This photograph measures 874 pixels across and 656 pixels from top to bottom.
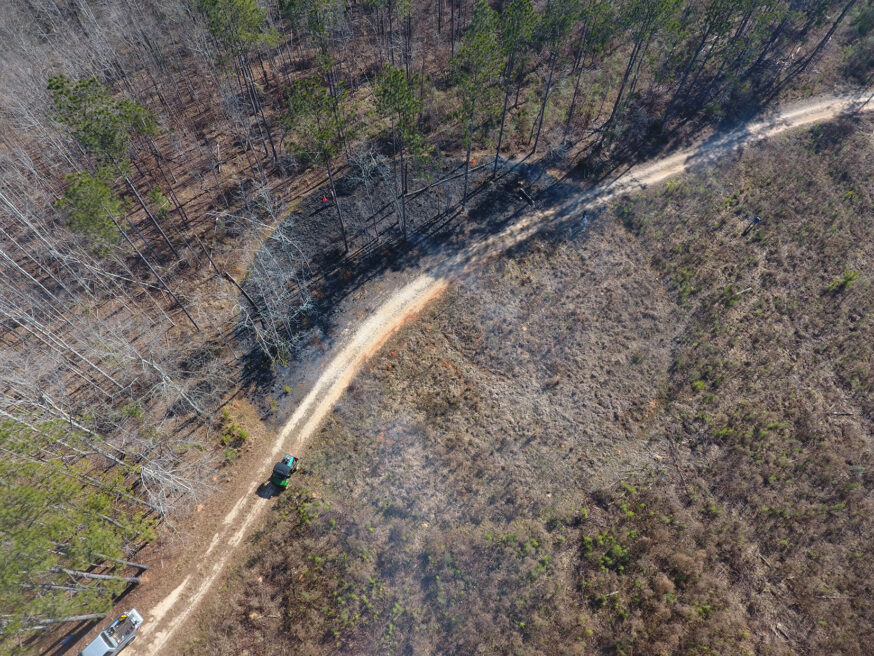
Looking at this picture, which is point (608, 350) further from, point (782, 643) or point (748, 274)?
point (782, 643)

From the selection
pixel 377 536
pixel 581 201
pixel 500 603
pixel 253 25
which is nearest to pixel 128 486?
pixel 377 536

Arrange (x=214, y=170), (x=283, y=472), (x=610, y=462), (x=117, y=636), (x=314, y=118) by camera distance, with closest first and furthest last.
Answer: (x=117, y=636), (x=283, y=472), (x=610, y=462), (x=314, y=118), (x=214, y=170)

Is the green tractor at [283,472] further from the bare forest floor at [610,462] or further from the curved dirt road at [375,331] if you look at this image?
the curved dirt road at [375,331]

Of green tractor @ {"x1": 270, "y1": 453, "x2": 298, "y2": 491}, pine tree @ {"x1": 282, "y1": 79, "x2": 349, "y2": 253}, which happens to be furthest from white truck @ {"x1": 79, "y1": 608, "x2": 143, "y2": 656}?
pine tree @ {"x1": 282, "y1": 79, "x2": 349, "y2": 253}

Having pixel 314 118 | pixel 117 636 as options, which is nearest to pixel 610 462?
pixel 117 636

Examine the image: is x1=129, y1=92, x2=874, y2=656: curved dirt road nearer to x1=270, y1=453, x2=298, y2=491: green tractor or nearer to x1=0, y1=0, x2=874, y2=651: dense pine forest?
x1=270, y1=453, x2=298, y2=491: green tractor

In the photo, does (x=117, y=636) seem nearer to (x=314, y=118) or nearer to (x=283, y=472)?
(x=283, y=472)
